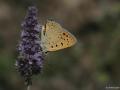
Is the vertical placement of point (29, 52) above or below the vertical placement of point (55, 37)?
below

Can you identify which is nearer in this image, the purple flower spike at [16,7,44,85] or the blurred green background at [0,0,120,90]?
the purple flower spike at [16,7,44,85]

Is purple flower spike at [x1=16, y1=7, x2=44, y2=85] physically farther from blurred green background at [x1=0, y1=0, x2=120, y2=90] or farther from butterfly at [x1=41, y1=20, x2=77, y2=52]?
blurred green background at [x1=0, y1=0, x2=120, y2=90]

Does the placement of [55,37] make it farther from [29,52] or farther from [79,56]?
[79,56]

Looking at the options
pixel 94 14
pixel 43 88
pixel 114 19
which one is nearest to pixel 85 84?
pixel 43 88

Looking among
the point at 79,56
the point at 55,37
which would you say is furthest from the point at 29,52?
the point at 79,56

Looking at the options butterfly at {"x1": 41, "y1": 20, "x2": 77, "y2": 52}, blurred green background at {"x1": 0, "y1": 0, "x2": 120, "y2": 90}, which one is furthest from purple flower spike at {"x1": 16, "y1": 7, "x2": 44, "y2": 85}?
blurred green background at {"x1": 0, "y1": 0, "x2": 120, "y2": 90}

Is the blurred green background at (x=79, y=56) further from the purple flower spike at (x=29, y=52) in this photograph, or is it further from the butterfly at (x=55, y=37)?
the purple flower spike at (x=29, y=52)

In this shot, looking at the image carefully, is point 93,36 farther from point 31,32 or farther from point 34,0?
point 31,32

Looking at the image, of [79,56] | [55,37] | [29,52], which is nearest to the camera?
[29,52]
